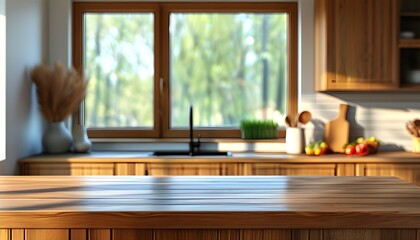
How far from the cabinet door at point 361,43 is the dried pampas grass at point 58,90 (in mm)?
1994

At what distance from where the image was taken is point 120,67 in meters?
5.55

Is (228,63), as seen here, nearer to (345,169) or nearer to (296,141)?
(296,141)

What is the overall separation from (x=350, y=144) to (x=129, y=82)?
1963 mm

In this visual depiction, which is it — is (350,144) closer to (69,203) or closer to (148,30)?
(148,30)

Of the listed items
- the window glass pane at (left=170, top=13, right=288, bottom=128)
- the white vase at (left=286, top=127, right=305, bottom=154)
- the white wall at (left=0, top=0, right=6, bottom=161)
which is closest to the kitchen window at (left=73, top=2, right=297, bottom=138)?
the window glass pane at (left=170, top=13, right=288, bottom=128)

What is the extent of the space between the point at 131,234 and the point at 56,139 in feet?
10.1

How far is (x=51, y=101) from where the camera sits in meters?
5.03

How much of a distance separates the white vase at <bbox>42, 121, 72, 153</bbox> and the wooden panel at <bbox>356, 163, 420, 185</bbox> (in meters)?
2.29

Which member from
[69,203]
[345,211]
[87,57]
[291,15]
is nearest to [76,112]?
[87,57]

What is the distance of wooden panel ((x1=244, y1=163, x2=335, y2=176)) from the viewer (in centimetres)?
462

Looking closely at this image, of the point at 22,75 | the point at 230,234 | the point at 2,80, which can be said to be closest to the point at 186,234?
the point at 230,234

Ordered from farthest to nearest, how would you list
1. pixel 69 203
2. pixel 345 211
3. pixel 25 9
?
1. pixel 25 9
2. pixel 69 203
3. pixel 345 211

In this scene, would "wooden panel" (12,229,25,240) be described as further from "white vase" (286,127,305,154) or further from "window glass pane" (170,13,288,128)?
"window glass pane" (170,13,288,128)

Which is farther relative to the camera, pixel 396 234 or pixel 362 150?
pixel 362 150
